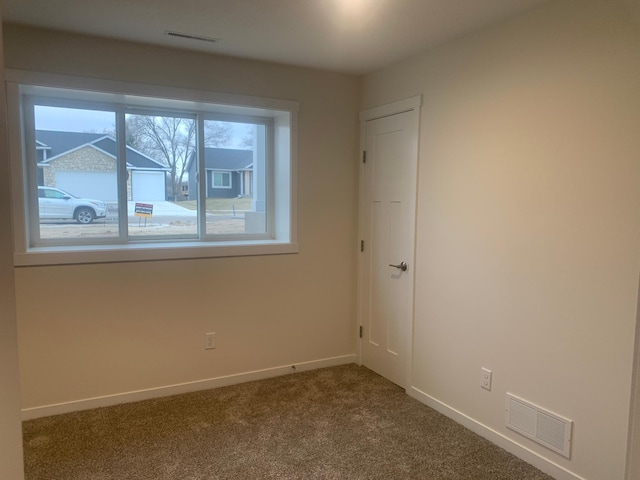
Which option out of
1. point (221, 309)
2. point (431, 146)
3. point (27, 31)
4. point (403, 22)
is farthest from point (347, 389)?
point (27, 31)

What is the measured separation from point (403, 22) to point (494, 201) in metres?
1.16

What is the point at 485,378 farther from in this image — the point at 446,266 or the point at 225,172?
the point at 225,172

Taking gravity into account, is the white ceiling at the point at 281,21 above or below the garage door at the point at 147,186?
above

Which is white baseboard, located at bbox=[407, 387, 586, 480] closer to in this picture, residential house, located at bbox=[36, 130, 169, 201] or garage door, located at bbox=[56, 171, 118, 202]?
residential house, located at bbox=[36, 130, 169, 201]

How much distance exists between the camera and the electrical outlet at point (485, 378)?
258 centimetres

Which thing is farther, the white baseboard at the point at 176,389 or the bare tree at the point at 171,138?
the bare tree at the point at 171,138

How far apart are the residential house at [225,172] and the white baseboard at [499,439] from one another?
6.84 feet

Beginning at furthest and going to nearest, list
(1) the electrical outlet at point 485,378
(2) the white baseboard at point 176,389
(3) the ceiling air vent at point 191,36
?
(2) the white baseboard at point 176,389
(3) the ceiling air vent at point 191,36
(1) the electrical outlet at point 485,378

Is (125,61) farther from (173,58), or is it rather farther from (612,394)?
(612,394)

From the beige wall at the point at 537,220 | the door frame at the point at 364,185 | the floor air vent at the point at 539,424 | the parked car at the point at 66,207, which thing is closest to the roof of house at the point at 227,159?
the parked car at the point at 66,207

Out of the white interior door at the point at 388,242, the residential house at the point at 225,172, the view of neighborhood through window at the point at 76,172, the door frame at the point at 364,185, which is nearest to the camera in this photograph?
the view of neighborhood through window at the point at 76,172

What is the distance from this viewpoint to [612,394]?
1.97m

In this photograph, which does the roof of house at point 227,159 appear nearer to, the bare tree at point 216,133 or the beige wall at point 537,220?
the bare tree at point 216,133

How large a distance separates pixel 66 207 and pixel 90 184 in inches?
8.8
